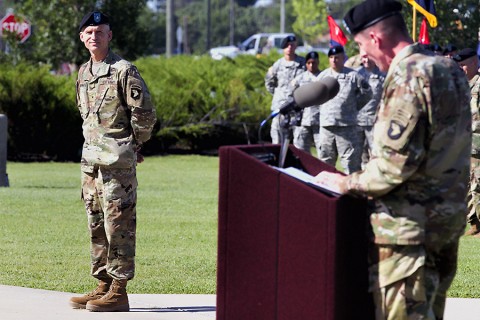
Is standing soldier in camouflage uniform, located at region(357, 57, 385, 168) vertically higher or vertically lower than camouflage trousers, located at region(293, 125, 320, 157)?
higher

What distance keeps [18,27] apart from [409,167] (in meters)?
23.9

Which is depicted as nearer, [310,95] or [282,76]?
[310,95]

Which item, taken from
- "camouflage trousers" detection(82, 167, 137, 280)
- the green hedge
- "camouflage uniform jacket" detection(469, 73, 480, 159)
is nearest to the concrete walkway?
"camouflage trousers" detection(82, 167, 137, 280)

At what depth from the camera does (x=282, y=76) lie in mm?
16969

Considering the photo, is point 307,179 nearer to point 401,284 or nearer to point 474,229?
point 401,284

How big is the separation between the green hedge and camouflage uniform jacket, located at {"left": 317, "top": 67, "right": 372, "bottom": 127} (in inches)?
327

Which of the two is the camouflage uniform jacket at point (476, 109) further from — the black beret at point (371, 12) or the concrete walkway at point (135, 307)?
the black beret at point (371, 12)

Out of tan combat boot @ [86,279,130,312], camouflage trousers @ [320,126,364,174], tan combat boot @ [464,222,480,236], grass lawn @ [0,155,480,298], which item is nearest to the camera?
tan combat boot @ [86,279,130,312]

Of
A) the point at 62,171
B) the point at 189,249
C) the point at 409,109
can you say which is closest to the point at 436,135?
the point at 409,109

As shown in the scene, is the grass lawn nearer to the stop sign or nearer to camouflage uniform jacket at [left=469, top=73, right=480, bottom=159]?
camouflage uniform jacket at [left=469, top=73, right=480, bottom=159]

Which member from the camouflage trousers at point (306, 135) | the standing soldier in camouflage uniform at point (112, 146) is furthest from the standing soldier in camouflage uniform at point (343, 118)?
the standing soldier in camouflage uniform at point (112, 146)

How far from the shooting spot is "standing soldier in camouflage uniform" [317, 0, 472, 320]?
432 centimetres

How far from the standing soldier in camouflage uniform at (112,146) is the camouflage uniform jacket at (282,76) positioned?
9.31 metres

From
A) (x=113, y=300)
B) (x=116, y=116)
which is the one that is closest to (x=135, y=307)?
(x=113, y=300)
